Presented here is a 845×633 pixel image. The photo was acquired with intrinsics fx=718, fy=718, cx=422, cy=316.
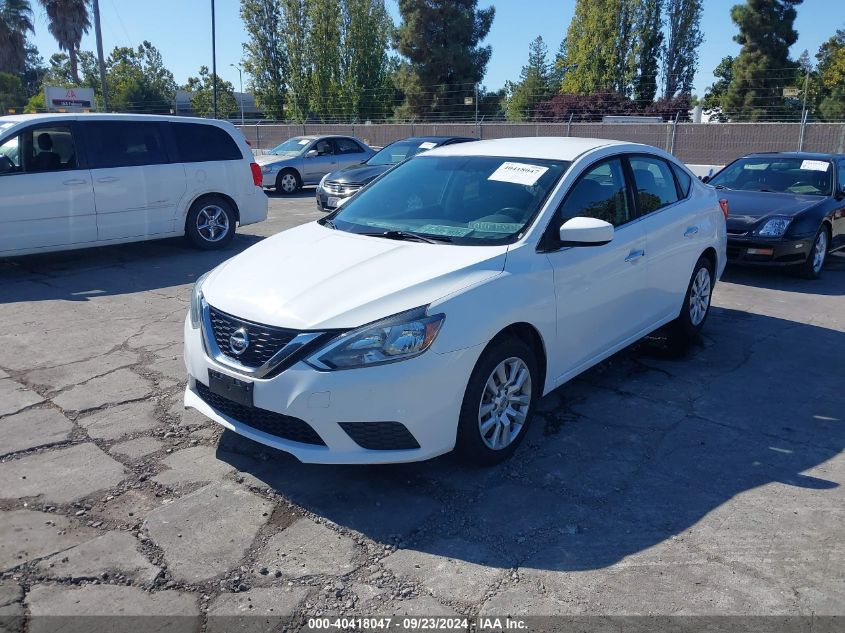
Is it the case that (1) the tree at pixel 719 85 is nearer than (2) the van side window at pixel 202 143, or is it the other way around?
(2) the van side window at pixel 202 143

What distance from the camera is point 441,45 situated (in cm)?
4784

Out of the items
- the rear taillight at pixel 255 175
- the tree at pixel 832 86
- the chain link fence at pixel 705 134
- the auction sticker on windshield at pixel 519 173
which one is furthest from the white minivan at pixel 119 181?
the tree at pixel 832 86

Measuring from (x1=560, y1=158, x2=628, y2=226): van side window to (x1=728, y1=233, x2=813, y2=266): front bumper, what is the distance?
169 inches

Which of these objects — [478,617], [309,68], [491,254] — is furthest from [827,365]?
[309,68]

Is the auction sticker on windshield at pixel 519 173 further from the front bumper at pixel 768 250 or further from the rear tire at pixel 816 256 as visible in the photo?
the rear tire at pixel 816 256

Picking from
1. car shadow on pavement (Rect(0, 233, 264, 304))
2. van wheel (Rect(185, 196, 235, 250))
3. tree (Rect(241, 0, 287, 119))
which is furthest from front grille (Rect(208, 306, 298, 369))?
tree (Rect(241, 0, 287, 119))

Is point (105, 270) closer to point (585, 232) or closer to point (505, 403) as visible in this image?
point (505, 403)

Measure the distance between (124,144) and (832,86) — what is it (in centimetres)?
4432

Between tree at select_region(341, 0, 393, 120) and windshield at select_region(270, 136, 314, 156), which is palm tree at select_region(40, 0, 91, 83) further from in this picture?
windshield at select_region(270, 136, 314, 156)

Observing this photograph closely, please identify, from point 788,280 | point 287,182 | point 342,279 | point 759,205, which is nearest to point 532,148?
point 342,279

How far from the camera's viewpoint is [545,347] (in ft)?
13.6

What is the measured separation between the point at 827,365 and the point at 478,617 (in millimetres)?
4389

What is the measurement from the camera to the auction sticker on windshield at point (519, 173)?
459 centimetres

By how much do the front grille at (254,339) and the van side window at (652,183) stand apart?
2.99m
